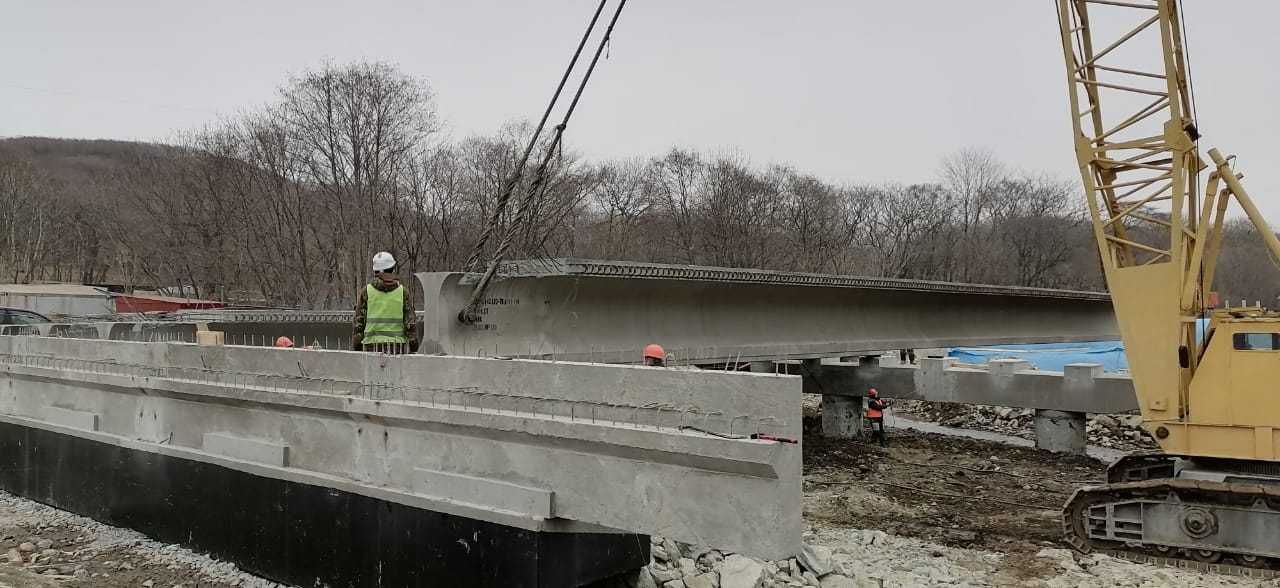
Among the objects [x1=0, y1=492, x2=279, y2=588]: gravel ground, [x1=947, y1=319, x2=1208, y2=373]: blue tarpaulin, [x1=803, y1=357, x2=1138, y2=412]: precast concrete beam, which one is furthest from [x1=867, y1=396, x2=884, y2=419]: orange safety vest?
[x1=0, y1=492, x2=279, y2=588]: gravel ground

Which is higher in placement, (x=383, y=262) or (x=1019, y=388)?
(x=383, y=262)

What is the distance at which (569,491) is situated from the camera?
506cm

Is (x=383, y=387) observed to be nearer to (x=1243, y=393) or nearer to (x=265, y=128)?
(x=1243, y=393)

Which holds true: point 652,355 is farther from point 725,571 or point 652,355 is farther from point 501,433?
point 725,571

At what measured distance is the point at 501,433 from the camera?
5.35 m

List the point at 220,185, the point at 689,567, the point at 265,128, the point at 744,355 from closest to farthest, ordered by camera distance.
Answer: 1. the point at 689,567
2. the point at 744,355
3. the point at 265,128
4. the point at 220,185

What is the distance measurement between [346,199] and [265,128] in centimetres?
531

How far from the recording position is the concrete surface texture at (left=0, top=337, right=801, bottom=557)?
4.39 metres

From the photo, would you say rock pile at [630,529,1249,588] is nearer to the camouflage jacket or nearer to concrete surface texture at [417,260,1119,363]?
concrete surface texture at [417,260,1119,363]

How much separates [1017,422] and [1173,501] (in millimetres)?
12296

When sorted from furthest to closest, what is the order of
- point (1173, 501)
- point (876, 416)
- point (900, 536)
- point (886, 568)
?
point (876, 416) → point (900, 536) → point (1173, 501) → point (886, 568)

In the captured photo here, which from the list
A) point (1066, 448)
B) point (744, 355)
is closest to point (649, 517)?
point (744, 355)

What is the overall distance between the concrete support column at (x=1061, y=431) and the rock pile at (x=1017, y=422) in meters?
2.34

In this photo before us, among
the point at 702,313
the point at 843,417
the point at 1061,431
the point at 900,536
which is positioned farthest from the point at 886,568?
the point at 843,417
